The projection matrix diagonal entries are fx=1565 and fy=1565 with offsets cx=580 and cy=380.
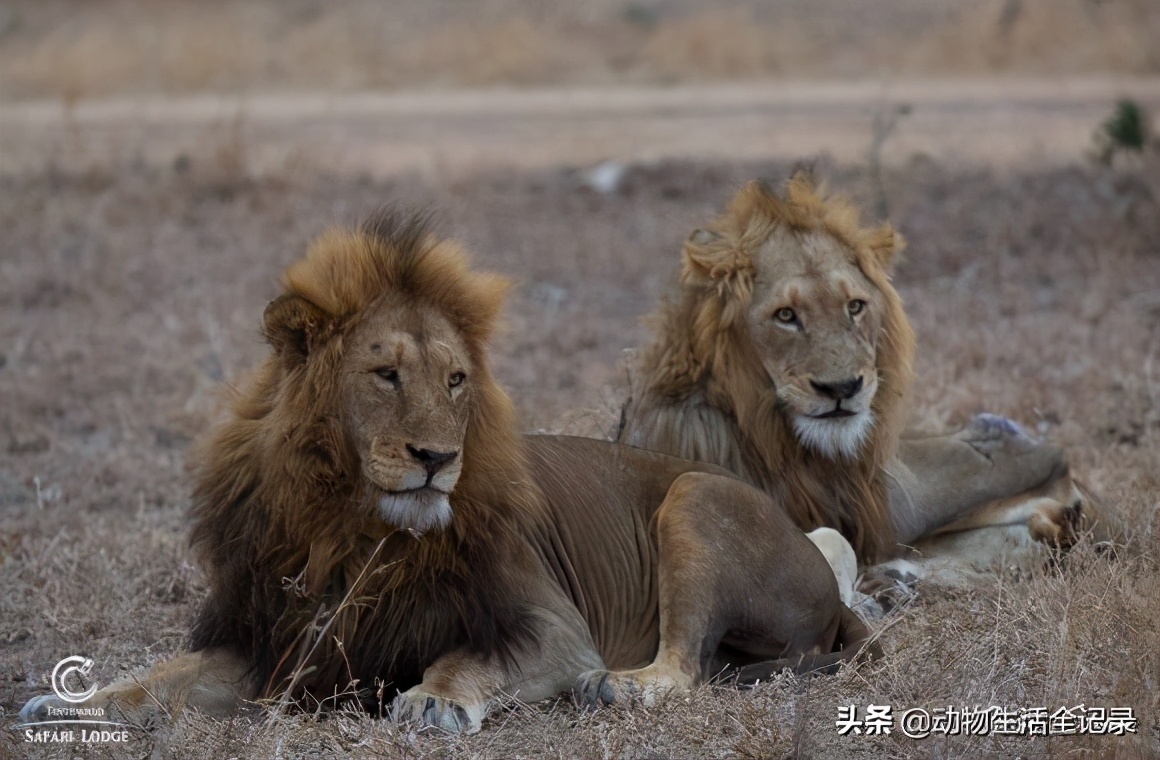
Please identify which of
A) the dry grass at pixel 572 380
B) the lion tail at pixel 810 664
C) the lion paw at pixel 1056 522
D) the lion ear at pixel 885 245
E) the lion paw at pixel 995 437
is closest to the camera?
the dry grass at pixel 572 380

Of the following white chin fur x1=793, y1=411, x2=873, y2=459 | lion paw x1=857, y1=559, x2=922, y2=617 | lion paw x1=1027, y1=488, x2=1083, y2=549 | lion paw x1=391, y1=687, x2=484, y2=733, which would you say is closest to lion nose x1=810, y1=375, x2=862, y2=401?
white chin fur x1=793, y1=411, x2=873, y2=459

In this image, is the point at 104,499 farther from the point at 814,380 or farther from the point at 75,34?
the point at 75,34

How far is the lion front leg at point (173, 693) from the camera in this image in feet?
13.2

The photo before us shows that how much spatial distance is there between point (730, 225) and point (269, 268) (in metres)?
5.62

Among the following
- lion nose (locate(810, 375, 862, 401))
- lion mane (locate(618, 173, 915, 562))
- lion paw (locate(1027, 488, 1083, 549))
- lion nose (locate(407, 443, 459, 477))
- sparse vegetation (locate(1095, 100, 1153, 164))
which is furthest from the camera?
sparse vegetation (locate(1095, 100, 1153, 164))

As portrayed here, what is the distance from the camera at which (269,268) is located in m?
Answer: 10.4

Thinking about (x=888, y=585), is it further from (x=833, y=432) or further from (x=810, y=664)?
(x=810, y=664)

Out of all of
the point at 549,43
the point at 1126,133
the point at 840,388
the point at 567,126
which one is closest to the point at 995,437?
the point at 840,388

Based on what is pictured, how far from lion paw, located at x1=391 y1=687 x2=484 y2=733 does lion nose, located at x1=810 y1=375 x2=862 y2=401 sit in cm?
172

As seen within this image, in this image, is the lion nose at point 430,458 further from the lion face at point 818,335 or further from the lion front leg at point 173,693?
the lion face at point 818,335

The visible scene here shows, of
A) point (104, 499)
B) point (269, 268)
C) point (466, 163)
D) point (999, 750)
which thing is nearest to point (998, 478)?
point (999, 750)

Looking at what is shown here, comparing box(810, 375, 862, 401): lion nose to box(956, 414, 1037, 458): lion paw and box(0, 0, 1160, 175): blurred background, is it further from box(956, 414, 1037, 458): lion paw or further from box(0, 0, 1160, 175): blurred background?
box(0, 0, 1160, 175): blurred background

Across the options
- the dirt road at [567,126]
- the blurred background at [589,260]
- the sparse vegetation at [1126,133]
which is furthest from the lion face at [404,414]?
the dirt road at [567,126]

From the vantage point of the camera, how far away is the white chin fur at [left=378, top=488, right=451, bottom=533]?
3879 millimetres
